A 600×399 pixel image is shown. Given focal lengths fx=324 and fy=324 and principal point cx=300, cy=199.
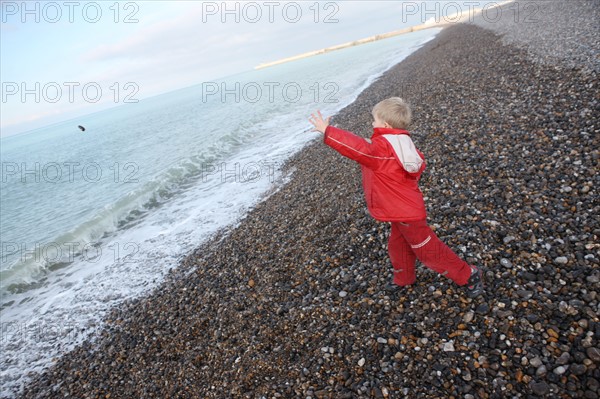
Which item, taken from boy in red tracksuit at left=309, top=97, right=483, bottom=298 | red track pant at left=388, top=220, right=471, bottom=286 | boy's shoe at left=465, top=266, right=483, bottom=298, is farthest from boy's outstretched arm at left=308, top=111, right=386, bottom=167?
boy's shoe at left=465, top=266, right=483, bottom=298

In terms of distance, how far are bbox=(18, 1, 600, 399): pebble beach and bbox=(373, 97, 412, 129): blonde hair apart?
2782 mm

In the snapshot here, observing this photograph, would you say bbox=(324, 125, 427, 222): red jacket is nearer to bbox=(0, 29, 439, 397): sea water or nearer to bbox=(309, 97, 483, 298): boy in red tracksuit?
bbox=(309, 97, 483, 298): boy in red tracksuit

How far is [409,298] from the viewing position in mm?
5305

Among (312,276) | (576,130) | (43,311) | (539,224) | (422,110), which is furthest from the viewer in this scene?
(422,110)

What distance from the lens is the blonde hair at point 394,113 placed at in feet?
13.8

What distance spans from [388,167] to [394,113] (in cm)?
70

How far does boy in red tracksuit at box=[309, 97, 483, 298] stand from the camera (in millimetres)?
4113

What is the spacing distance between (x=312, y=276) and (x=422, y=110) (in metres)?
11.1

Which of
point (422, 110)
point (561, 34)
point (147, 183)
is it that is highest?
point (561, 34)

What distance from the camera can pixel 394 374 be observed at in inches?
168

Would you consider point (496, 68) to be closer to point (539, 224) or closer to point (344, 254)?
point (539, 224)

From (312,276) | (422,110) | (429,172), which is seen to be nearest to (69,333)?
(312,276)

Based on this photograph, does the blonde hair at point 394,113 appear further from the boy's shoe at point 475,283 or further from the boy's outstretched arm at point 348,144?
the boy's shoe at point 475,283

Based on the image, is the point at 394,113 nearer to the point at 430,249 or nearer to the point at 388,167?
the point at 388,167
